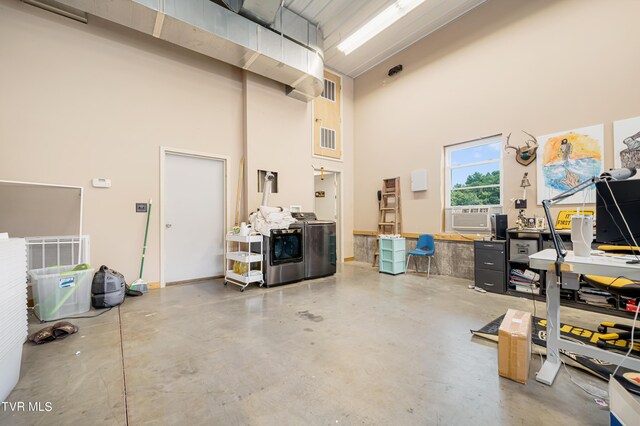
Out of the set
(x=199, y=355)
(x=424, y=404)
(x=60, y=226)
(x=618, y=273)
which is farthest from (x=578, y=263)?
(x=60, y=226)

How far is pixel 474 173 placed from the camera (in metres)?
4.77

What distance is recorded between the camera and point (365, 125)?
21.5 ft

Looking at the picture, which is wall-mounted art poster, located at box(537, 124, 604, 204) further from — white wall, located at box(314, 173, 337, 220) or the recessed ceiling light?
white wall, located at box(314, 173, 337, 220)

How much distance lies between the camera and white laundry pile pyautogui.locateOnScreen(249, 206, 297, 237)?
4.20 meters

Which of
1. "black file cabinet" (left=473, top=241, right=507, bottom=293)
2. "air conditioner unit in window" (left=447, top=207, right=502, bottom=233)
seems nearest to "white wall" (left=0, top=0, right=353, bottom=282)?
"air conditioner unit in window" (left=447, top=207, right=502, bottom=233)

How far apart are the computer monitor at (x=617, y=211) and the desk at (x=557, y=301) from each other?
6.2 inches

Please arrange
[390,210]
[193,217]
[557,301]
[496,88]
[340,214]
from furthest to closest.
Result: [340,214], [390,210], [193,217], [496,88], [557,301]

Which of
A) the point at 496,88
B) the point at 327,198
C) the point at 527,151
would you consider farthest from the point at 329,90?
the point at 527,151

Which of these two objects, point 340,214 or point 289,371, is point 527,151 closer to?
point 340,214

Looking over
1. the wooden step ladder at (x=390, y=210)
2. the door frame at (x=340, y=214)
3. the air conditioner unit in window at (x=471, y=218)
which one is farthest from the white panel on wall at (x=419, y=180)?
the door frame at (x=340, y=214)

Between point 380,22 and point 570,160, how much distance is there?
11.7ft

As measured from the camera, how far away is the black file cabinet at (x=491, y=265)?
152 inches

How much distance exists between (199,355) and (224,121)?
13.3 feet

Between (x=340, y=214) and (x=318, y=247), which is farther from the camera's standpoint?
(x=340, y=214)
